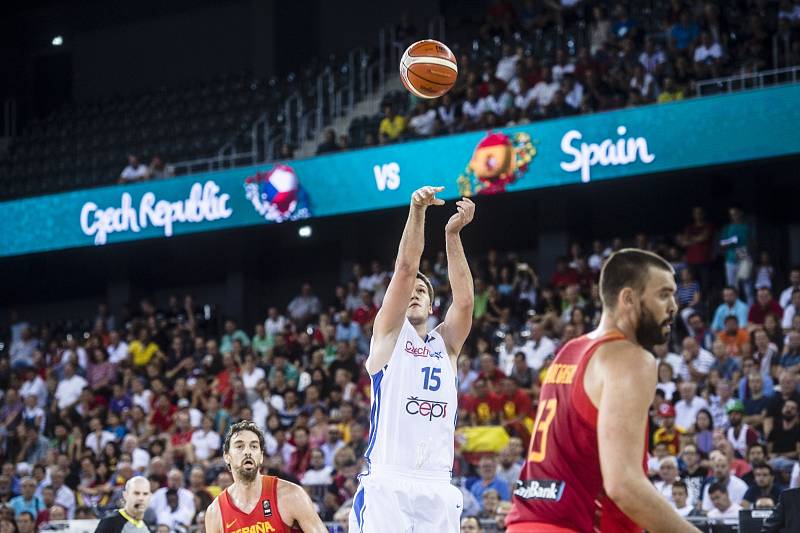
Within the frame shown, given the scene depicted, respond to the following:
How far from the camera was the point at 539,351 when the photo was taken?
54.5ft

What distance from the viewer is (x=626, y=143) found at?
18.6 meters

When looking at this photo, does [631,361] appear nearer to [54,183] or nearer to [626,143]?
[626,143]

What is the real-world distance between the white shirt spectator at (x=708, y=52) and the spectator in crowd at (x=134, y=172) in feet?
34.2

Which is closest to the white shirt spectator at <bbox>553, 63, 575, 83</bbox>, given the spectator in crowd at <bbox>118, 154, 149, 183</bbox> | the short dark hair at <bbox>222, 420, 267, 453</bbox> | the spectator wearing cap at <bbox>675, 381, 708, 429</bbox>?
the spectator wearing cap at <bbox>675, 381, 708, 429</bbox>

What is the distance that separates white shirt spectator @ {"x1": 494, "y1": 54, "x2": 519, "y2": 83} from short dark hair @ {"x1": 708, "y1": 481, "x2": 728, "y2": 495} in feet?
32.4

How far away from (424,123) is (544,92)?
2.10 meters

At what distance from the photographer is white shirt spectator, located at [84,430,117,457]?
61.8ft

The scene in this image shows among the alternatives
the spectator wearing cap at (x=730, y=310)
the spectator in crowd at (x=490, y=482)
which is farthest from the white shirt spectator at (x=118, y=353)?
the spectator wearing cap at (x=730, y=310)

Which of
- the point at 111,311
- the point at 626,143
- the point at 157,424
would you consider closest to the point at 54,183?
the point at 111,311

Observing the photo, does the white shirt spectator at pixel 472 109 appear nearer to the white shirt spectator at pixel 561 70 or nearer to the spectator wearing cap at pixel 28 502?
the white shirt spectator at pixel 561 70

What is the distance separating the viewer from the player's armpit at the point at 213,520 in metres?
8.09

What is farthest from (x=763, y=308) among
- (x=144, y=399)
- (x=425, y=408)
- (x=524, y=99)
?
(x=425, y=408)

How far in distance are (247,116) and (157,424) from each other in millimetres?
7906

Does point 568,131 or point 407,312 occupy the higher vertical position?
point 568,131
